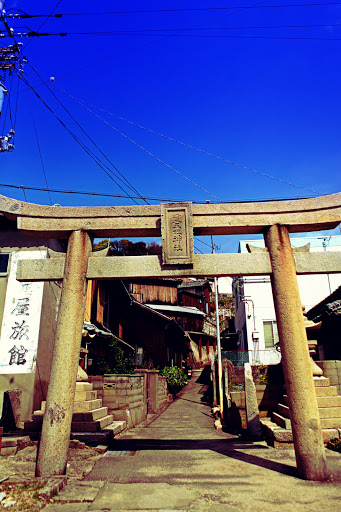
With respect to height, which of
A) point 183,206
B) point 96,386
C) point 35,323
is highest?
point 183,206

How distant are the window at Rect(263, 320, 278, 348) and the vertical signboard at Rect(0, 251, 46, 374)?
51.6ft

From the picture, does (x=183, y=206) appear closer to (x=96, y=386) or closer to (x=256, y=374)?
(x=96, y=386)

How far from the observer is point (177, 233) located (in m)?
7.48

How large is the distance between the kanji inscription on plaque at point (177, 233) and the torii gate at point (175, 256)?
22mm

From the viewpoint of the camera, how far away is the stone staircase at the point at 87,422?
877cm

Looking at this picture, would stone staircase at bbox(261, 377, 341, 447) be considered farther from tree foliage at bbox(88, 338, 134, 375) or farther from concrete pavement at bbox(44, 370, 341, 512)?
tree foliage at bbox(88, 338, 134, 375)

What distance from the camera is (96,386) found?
11703 millimetres

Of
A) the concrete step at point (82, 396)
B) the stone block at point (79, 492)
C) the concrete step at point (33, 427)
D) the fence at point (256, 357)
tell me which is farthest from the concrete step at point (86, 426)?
the fence at point (256, 357)

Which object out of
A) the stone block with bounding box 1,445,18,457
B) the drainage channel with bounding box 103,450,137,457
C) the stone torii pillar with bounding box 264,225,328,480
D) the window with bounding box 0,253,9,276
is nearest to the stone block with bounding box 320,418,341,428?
the stone torii pillar with bounding box 264,225,328,480

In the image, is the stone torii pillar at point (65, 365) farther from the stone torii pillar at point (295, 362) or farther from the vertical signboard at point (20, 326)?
the vertical signboard at point (20, 326)

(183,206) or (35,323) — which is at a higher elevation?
(183,206)

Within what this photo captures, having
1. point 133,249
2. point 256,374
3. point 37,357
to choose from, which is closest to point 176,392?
point 256,374

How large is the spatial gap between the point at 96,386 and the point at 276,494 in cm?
793

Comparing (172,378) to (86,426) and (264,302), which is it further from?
(86,426)
